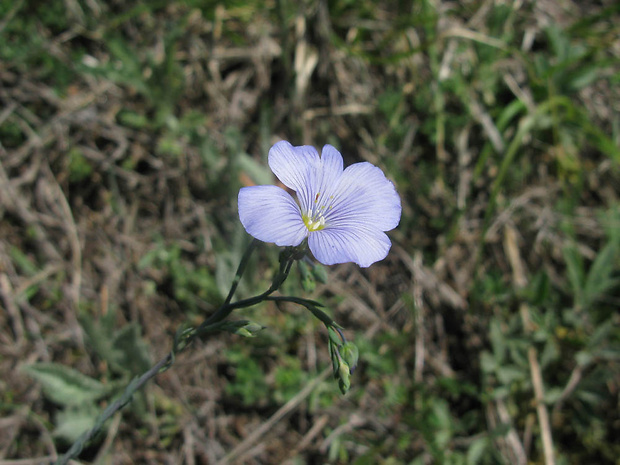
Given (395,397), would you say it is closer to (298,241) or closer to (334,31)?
(298,241)

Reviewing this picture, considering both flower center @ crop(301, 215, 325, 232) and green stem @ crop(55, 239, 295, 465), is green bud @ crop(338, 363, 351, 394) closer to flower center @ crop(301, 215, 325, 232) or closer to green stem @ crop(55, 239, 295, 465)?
green stem @ crop(55, 239, 295, 465)

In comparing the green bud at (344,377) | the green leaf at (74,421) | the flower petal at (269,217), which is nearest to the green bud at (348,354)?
the green bud at (344,377)

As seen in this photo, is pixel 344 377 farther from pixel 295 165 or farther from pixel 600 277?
pixel 600 277

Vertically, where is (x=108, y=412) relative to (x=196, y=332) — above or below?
below

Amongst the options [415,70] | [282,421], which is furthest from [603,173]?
[282,421]

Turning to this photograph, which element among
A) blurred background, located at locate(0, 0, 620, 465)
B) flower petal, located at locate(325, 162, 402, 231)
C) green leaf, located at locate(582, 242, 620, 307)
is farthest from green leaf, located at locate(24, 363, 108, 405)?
green leaf, located at locate(582, 242, 620, 307)

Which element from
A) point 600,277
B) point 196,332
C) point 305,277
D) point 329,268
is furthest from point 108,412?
point 600,277
